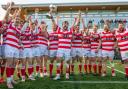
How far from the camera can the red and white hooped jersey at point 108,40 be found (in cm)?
1525

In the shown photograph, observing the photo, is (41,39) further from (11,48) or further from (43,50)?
(11,48)

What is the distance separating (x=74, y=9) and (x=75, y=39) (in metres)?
37.4

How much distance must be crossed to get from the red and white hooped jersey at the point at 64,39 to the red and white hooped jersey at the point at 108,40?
1.91 m

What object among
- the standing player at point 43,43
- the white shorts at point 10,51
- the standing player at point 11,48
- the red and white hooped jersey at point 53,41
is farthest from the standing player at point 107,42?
the white shorts at point 10,51

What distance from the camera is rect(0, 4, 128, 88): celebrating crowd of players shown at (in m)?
11.5

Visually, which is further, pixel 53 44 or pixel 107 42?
pixel 107 42

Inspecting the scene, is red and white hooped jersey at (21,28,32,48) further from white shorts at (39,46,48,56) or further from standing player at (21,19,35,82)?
white shorts at (39,46,48,56)

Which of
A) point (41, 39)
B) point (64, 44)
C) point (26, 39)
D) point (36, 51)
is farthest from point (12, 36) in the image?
point (41, 39)

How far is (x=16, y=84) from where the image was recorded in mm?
11938

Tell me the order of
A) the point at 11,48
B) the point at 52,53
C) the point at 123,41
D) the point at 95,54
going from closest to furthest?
the point at 11,48, the point at 123,41, the point at 52,53, the point at 95,54

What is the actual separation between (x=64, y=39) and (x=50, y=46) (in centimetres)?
125

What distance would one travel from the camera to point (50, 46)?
1506 cm

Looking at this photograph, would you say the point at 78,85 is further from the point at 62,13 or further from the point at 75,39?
the point at 62,13

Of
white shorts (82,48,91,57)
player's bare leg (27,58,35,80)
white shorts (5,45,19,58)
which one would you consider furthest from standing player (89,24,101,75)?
white shorts (5,45,19,58)
